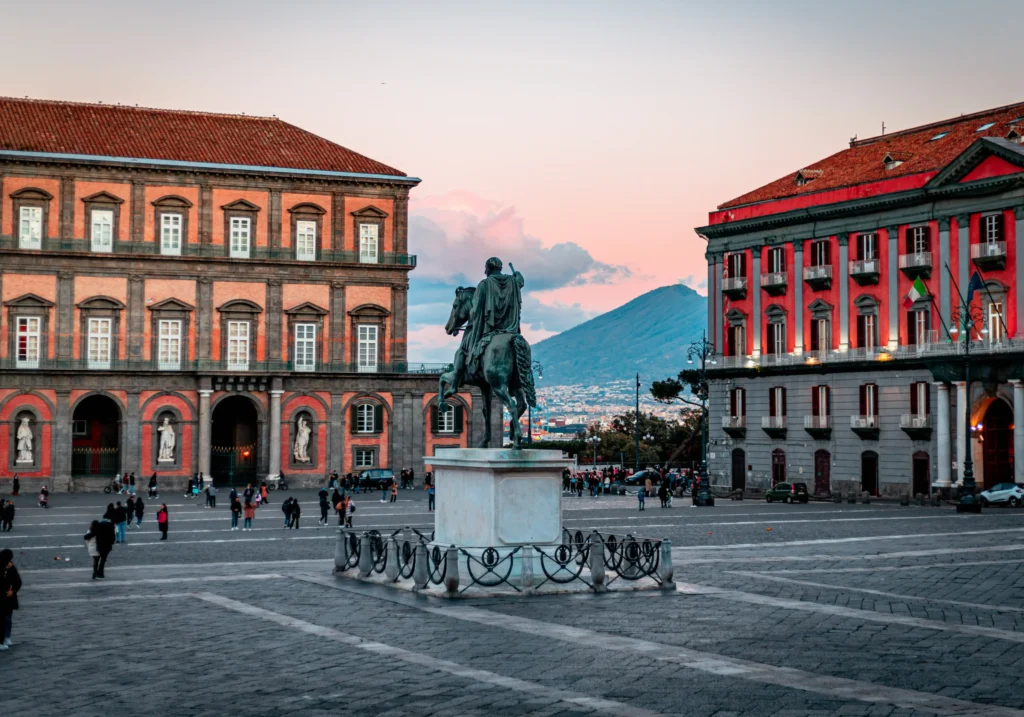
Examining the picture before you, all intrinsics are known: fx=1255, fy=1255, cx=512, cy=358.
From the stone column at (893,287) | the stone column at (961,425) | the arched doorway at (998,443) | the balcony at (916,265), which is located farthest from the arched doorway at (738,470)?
the arched doorway at (998,443)

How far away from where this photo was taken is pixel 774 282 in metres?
59.3

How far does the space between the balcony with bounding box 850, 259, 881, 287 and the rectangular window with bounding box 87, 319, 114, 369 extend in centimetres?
3569

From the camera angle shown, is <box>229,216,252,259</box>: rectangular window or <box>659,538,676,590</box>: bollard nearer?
<box>659,538,676,590</box>: bollard

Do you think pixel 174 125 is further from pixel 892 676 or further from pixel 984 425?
pixel 892 676

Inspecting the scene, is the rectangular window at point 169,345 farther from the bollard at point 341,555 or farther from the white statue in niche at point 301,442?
the bollard at point 341,555

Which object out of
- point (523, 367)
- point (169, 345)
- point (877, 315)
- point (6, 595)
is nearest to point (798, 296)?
point (877, 315)

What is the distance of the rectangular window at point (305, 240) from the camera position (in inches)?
2574

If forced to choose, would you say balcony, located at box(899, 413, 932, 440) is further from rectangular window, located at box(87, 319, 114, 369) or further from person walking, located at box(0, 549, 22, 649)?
person walking, located at box(0, 549, 22, 649)

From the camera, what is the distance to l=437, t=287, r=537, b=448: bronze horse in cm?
2014

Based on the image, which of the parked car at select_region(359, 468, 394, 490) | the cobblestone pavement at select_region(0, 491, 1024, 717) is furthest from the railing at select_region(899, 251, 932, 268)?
the cobblestone pavement at select_region(0, 491, 1024, 717)

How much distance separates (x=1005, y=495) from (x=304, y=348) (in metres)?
35.6

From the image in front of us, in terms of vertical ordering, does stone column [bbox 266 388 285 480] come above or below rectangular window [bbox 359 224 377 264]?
below

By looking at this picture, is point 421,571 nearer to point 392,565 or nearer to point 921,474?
point 392,565

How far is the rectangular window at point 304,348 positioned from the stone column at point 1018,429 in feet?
113
